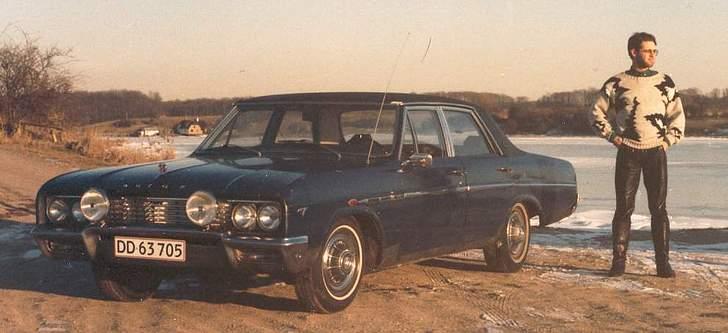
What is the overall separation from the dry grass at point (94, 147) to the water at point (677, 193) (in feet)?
34.2

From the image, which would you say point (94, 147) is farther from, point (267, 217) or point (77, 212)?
→ point (267, 217)

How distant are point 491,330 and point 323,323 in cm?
105

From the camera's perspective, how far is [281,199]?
229 inches

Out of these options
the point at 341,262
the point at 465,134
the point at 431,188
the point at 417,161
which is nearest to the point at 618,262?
the point at 465,134

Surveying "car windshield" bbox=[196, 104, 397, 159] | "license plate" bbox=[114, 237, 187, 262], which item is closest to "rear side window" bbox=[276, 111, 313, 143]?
"car windshield" bbox=[196, 104, 397, 159]

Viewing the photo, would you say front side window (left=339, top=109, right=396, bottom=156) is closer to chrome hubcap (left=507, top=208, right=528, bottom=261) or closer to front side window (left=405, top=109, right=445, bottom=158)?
front side window (left=405, top=109, right=445, bottom=158)

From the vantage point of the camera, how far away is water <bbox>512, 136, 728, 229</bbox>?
50.0 feet

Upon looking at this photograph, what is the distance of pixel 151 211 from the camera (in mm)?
6207

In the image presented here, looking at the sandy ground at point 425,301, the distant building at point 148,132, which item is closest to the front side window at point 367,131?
the sandy ground at point 425,301

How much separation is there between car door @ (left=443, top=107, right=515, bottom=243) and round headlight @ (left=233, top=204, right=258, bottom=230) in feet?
7.72

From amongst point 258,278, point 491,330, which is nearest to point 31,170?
point 258,278

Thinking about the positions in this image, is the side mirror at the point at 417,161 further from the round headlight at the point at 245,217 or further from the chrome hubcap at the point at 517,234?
the chrome hubcap at the point at 517,234

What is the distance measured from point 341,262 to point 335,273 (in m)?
0.08

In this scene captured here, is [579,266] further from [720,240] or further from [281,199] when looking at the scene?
[281,199]
